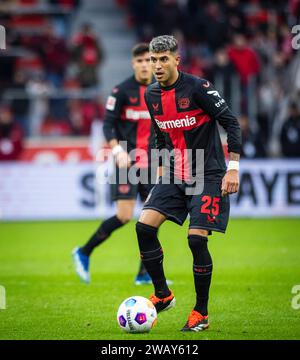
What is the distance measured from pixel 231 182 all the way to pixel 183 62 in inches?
620

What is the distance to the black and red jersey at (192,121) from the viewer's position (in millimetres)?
8078

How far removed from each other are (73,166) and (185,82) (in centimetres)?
1172

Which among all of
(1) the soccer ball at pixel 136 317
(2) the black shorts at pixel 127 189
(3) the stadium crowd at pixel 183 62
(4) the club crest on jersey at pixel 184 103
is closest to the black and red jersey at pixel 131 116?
(2) the black shorts at pixel 127 189

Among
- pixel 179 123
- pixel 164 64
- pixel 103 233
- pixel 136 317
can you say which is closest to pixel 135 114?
pixel 103 233

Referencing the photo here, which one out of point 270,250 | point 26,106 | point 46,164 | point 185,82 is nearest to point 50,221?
point 46,164

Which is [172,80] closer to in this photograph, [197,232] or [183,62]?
[197,232]

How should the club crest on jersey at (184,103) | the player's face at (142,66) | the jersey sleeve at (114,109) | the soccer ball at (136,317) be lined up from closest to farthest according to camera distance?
the soccer ball at (136,317), the club crest on jersey at (184,103), the player's face at (142,66), the jersey sleeve at (114,109)

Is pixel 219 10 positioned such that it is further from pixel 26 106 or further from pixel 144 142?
pixel 144 142

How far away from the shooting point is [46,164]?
64.7ft

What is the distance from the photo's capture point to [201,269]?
7910mm

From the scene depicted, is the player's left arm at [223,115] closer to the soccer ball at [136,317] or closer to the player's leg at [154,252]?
the player's leg at [154,252]

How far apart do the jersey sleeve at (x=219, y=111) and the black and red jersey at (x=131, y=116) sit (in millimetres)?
2900
